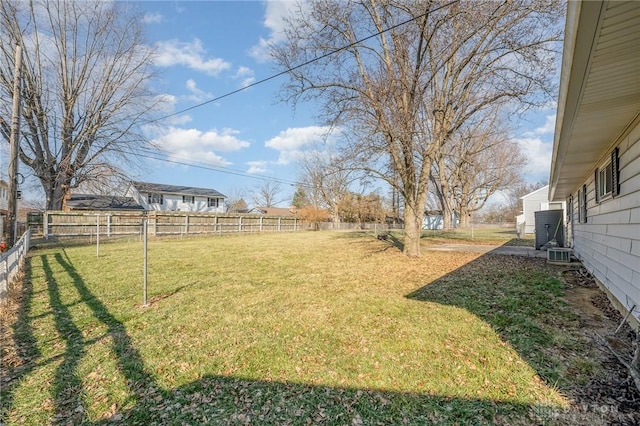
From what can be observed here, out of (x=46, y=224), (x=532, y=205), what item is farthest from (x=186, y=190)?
(x=532, y=205)

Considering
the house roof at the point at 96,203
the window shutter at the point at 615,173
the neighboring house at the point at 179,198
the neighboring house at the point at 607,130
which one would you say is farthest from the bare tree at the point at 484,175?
the house roof at the point at 96,203

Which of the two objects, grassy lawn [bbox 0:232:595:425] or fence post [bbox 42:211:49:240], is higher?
fence post [bbox 42:211:49:240]

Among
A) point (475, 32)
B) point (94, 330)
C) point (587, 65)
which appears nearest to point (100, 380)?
point (94, 330)

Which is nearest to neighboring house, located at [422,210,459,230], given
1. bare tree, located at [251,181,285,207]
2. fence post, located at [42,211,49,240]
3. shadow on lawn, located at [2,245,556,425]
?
bare tree, located at [251,181,285,207]

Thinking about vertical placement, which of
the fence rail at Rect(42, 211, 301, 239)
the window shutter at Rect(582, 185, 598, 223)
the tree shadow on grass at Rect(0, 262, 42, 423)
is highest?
the window shutter at Rect(582, 185, 598, 223)

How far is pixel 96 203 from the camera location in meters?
29.4

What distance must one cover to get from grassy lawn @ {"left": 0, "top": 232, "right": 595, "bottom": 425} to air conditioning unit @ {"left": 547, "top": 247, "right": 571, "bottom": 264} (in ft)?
9.32

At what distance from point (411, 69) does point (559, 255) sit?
696 centimetres

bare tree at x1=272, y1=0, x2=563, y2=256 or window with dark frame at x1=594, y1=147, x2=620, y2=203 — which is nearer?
window with dark frame at x1=594, y1=147, x2=620, y2=203

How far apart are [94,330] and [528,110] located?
12401 millimetres

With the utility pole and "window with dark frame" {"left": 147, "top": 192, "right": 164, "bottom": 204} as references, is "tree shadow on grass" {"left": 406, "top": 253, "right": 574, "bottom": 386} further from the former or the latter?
"window with dark frame" {"left": 147, "top": 192, "right": 164, "bottom": 204}

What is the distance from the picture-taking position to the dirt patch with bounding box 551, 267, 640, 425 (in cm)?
216

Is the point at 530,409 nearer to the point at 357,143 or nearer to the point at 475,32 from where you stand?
the point at 357,143

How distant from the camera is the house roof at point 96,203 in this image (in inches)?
1097
